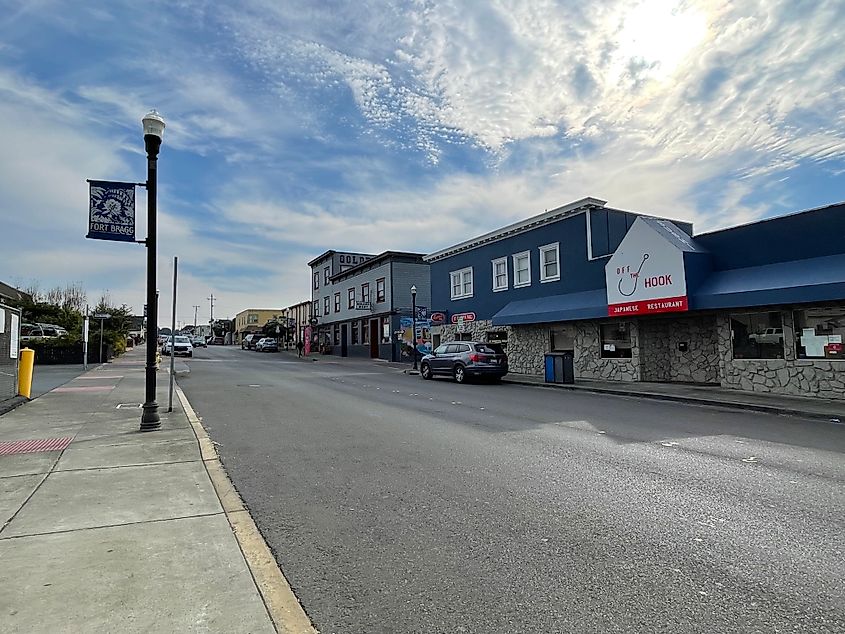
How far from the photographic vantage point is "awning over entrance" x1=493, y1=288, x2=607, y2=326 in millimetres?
20214

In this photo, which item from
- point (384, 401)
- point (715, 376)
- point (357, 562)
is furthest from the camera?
point (715, 376)

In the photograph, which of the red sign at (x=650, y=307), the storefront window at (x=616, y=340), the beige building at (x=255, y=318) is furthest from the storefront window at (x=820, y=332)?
the beige building at (x=255, y=318)

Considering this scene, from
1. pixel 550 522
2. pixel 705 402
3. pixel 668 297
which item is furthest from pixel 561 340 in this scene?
pixel 550 522

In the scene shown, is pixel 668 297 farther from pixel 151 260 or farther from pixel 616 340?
pixel 151 260

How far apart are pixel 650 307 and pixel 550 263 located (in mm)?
6550

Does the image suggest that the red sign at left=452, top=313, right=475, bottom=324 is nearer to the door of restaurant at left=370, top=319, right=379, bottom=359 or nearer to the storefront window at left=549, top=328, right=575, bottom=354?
the storefront window at left=549, top=328, right=575, bottom=354

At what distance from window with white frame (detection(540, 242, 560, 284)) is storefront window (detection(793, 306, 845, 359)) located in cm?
975

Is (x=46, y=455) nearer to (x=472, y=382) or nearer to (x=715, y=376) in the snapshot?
(x=472, y=382)

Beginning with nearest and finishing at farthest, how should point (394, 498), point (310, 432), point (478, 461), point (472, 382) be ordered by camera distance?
point (394, 498), point (478, 461), point (310, 432), point (472, 382)

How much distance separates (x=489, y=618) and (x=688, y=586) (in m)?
1.46

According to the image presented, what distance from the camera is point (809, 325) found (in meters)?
14.5

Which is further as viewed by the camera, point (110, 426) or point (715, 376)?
point (715, 376)

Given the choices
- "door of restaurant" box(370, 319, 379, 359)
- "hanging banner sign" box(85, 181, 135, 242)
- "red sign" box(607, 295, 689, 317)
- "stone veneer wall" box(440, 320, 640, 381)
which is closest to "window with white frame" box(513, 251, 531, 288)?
"stone veneer wall" box(440, 320, 640, 381)

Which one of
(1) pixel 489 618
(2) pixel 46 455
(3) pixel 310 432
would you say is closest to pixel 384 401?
(3) pixel 310 432
